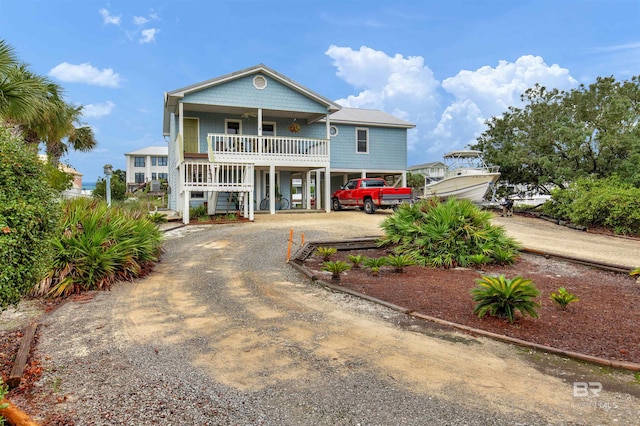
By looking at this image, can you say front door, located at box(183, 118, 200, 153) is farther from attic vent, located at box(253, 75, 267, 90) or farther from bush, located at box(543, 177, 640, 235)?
bush, located at box(543, 177, 640, 235)

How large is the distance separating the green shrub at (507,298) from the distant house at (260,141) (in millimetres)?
12055

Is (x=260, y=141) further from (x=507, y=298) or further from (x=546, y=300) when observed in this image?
(x=507, y=298)

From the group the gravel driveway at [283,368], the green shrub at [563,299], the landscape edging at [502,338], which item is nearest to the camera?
the gravel driveway at [283,368]

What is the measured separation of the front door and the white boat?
1209 cm

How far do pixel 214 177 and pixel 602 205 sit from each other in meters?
14.6

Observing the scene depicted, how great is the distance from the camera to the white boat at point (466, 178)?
65.3 feet

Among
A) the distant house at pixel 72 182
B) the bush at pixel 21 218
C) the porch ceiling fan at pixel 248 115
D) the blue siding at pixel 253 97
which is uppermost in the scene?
the blue siding at pixel 253 97

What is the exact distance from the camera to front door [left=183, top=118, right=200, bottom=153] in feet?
66.8

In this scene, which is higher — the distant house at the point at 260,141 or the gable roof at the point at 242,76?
the gable roof at the point at 242,76

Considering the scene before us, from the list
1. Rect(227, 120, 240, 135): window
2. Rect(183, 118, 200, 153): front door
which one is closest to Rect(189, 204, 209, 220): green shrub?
Rect(183, 118, 200, 153): front door

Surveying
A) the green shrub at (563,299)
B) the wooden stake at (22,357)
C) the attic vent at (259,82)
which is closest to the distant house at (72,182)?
the wooden stake at (22,357)

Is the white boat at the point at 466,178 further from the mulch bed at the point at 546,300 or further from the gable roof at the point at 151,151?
the gable roof at the point at 151,151

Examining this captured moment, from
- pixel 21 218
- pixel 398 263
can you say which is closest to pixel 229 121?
pixel 398 263

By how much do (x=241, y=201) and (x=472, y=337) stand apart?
50.3 feet
